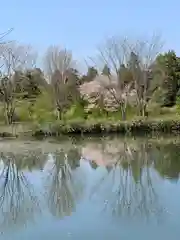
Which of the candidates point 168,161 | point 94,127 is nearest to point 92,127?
point 94,127

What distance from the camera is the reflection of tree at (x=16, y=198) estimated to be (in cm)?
707

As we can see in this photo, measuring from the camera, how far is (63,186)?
9.50 meters

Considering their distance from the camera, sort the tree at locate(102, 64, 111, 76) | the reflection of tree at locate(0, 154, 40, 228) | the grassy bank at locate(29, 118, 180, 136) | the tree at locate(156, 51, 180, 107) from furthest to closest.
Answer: the tree at locate(156, 51, 180, 107) < the tree at locate(102, 64, 111, 76) < the grassy bank at locate(29, 118, 180, 136) < the reflection of tree at locate(0, 154, 40, 228)

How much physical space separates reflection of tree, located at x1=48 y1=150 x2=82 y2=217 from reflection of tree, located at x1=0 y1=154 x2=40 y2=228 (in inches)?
15.7

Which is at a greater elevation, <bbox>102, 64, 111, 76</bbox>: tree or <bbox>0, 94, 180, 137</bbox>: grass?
<bbox>102, 64, 111, 76</bbox>: tree

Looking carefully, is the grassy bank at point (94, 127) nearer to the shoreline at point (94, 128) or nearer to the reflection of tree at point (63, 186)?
the shoreline at point (94, 128)

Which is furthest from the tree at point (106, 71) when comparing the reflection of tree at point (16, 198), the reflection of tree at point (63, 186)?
the reflection of tree at point (16, 198)

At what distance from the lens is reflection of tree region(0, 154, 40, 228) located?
7.07m

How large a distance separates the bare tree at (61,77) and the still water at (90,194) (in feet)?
39.8

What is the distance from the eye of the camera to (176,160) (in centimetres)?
1284

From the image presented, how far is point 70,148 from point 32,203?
8492 millimetres

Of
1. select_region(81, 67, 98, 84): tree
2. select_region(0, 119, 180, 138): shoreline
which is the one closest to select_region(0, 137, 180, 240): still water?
select_region(0, 119, 180, 138): shoreline

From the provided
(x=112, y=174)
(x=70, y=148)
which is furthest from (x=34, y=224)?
(x=70, y=148)

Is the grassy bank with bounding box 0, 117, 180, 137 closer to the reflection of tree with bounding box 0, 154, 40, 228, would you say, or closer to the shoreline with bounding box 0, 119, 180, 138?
the shoreline with bounding box 0, 119, 180, 138
